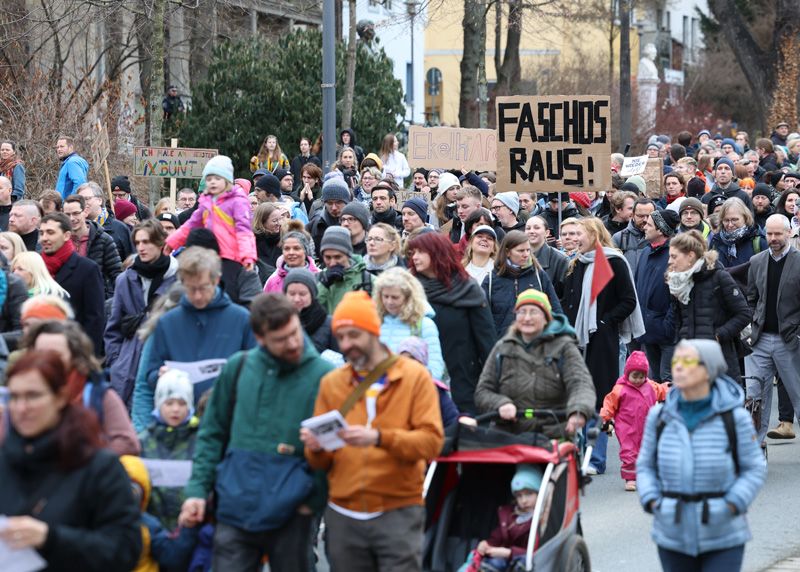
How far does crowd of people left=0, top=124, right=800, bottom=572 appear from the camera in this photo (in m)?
6.36

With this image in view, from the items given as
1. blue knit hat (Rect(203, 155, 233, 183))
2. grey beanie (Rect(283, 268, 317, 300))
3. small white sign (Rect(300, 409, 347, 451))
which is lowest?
small white sign (Rect(300, 409, 347, 451))

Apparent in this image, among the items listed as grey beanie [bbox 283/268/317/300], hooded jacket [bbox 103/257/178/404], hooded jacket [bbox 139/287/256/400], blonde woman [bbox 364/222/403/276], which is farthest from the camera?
blonde woman [bbox 364/222/403/276]

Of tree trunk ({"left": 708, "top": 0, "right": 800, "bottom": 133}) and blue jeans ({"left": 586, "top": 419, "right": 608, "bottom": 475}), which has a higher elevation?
tree trunk ({"left": 708, "top": 0, "right": 800, "bottom": 133})

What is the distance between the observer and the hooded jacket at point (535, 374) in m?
8.50

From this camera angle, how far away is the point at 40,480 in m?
5.39

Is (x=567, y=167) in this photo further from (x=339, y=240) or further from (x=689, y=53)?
(x=689, y=53)

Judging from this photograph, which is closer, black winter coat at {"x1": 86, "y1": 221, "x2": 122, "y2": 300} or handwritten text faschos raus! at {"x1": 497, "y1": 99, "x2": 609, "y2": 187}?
black winter coat at {"x1": 86, "y1": 221, "x2": 122, "y2": 300}

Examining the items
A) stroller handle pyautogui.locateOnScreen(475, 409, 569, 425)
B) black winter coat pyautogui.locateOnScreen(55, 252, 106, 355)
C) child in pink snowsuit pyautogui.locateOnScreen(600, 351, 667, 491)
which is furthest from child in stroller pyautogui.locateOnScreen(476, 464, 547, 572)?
child in pink snowsuit pyautogui.locateOnScreen(600, 351, 667, 491)

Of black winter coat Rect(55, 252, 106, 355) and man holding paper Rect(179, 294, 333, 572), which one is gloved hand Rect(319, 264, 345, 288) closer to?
black winter coat Rect(55, 252, 106, 355)

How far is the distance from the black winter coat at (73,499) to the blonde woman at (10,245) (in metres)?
5.37

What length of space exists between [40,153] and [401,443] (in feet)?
51.6

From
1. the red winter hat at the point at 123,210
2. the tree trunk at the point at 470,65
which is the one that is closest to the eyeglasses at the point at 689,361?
the red winter hat at the point at 123,210

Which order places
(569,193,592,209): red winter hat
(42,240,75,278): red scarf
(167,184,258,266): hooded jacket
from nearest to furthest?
(42,240,75,278): red scarf < (167,184,258,266): hooded jacket < (569,193,592,209): red winter hat

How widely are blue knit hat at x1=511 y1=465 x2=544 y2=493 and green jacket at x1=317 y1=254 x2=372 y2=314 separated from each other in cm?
249
